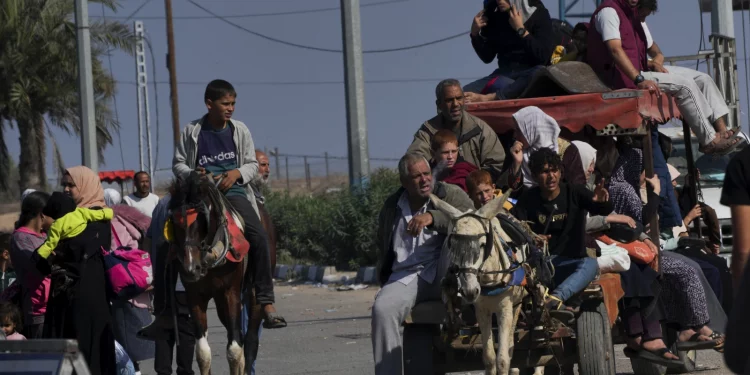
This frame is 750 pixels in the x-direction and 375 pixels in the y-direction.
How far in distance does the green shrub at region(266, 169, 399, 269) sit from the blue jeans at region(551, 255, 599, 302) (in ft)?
52.0

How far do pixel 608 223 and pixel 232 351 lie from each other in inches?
118

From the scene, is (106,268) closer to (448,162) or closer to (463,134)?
(448,162)

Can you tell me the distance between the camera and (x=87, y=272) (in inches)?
392

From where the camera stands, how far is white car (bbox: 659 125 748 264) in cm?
1891

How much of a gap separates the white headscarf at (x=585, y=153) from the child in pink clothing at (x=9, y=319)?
4487mm

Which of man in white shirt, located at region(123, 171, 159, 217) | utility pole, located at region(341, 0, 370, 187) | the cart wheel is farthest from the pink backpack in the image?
utility pole, located at region(341, 0, 370, 187)

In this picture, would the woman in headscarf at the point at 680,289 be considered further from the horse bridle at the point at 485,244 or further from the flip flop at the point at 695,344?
the horse bridle at the point at 485,244

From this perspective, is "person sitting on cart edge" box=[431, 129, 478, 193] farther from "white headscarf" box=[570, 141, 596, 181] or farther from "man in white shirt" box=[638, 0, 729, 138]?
"man in white shirt" box=[638, 0, 729, 138]

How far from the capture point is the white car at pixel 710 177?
1891 cm

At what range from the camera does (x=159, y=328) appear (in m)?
10.7

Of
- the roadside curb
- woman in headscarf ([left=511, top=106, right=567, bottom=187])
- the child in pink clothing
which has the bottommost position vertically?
the roadside curb

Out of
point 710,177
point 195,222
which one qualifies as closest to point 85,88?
point 710,177

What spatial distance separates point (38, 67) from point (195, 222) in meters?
33.7

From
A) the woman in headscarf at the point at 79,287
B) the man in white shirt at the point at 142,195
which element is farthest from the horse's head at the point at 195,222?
the man in white shirt at the point at 142,195
